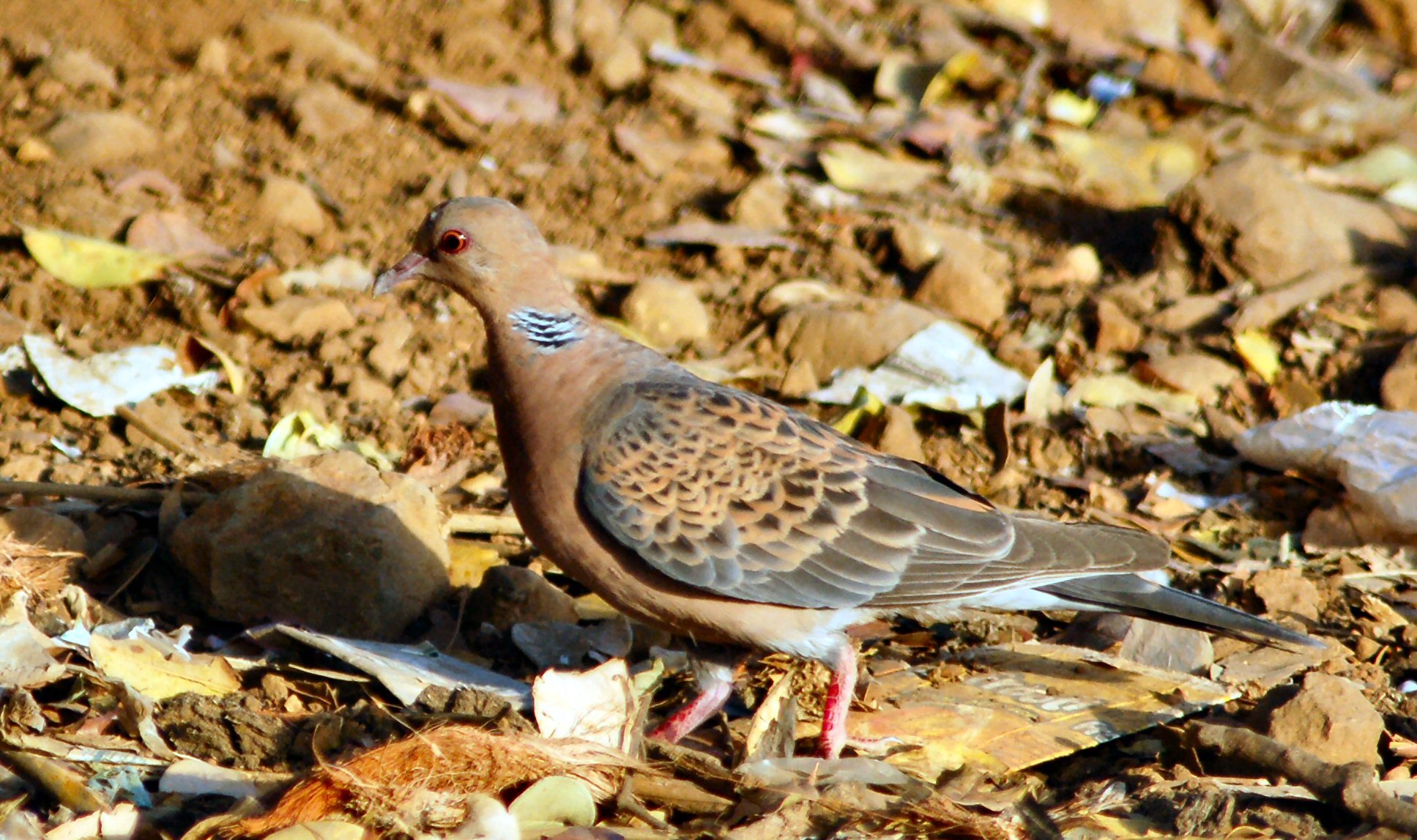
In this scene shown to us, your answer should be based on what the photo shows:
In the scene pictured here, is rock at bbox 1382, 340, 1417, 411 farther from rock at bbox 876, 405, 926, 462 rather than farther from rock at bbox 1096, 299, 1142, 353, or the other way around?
rock at bbox 876, 405, 926, 462

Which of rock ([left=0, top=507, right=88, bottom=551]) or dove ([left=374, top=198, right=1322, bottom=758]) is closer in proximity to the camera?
dove ([left=374, top=198, right=1322, bottom=758])

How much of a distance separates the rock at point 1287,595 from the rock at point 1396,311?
2047 mm

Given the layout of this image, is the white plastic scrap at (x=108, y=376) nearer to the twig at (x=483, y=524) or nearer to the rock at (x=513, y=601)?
the twig at (x=483, y=524)

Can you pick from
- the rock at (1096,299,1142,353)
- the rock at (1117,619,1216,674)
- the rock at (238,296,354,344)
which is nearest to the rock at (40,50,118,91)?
the rock at (238,296,354,344)

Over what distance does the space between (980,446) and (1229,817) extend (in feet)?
8.08

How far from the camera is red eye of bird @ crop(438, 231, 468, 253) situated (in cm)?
469

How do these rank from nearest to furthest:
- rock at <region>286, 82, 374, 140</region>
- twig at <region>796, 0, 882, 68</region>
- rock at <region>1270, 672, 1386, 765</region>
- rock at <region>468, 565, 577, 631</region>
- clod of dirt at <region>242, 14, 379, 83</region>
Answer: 1. rock at <region>1270, 672, 1386, 765</region>
2. rock at <region>468, 565, 577, 631</region>
3. rock at <region>286, 82, 374, 140</region>
4. clod of dirt at <region>242, 14, 379, 83</region>
5. twig at <region>796, 0, 882, 68</region>

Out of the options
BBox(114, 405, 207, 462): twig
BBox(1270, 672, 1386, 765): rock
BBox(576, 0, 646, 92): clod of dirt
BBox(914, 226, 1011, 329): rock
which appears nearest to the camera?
BBox(1270, 672, 1386, 765): rock

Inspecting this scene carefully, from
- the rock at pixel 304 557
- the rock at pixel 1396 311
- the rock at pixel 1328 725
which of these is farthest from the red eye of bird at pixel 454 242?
the rock at pixel 1396 311

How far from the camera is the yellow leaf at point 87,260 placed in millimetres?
6285

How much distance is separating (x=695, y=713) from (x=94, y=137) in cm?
415

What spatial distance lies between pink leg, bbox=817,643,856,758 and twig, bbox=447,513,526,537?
1.41 metres

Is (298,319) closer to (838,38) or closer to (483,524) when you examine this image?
(483,524)

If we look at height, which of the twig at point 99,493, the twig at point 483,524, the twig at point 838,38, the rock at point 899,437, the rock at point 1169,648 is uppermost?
the twig at point 838,38
